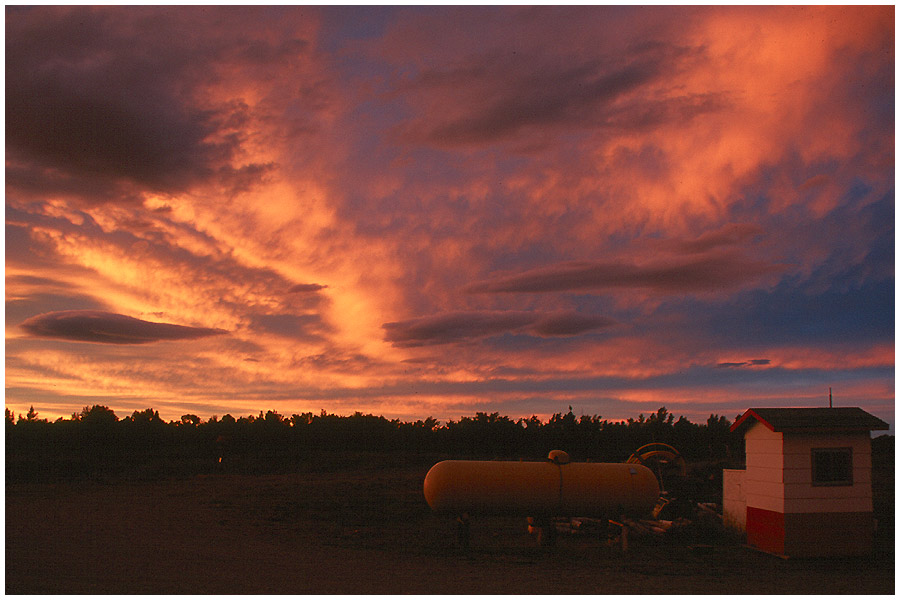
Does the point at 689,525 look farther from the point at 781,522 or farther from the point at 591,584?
the point at 591,584

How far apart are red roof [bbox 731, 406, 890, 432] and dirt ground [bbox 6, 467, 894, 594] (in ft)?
11.7

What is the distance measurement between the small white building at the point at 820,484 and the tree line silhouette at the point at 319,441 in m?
29.7

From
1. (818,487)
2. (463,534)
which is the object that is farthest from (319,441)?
(818,487)

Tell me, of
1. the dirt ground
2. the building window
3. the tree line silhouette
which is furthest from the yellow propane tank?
the tree line silhouette

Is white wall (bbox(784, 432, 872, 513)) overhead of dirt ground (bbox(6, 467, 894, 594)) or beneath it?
overhead

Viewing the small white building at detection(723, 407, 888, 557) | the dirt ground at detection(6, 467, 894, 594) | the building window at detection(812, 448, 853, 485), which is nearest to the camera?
the dirt ground at detection(6, 467, 894, 594)

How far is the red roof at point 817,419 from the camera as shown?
59.4 feet

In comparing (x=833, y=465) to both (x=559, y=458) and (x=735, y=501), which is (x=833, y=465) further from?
(x=559, y=458)

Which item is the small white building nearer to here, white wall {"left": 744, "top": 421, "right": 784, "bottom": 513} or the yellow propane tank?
white wall {"left": 744, "top": 421, "right": 784, "bottom": 513}

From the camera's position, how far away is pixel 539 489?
64.1 feet

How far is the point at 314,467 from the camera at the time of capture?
47312mm

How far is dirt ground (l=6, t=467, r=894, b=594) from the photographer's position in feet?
46.2

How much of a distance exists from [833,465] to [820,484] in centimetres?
74

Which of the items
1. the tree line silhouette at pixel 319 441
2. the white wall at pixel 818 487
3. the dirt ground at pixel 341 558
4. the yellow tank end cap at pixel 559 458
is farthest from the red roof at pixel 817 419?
the tree line silhouette at pixel 319 441
